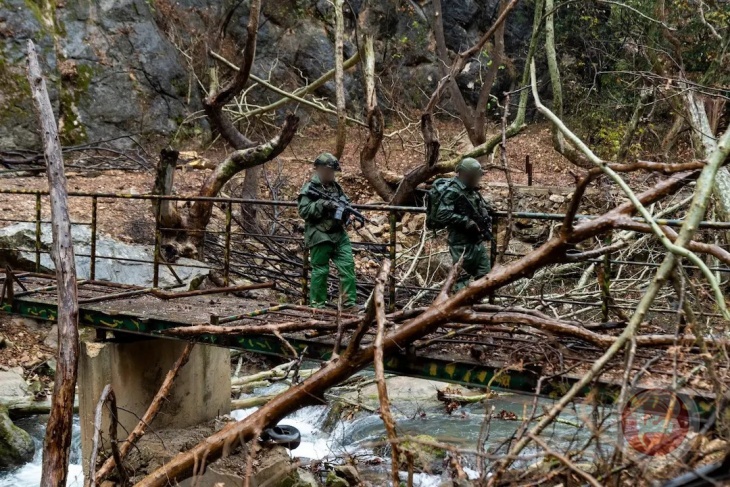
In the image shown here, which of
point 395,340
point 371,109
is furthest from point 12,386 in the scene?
point 395,340

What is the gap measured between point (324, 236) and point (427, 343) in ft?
7.62

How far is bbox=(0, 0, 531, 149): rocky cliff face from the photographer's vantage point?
733 inches

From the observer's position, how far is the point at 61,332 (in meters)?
5.64

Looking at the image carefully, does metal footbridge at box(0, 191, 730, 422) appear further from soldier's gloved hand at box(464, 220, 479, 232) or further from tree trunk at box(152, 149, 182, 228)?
tree trunk at box(152, 149, 182, 228)

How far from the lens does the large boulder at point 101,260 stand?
1095cm

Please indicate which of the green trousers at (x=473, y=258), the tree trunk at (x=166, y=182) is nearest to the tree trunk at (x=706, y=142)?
the green trousers at (x=473, y=258)

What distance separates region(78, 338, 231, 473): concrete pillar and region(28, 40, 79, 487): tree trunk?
4.56 ft

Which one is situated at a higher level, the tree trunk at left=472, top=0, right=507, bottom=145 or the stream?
the tree trunk at left=472, top=0, right=507, bottom=145

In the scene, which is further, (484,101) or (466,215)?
(484,101)

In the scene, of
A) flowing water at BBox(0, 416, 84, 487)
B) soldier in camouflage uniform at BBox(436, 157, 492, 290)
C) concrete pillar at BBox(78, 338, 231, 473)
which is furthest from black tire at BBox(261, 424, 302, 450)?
soldier in camouflage uniform at BBox(436, 157, 492, 290)

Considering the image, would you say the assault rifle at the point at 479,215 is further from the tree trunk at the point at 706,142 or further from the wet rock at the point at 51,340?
the wet rock at the point at 51,340

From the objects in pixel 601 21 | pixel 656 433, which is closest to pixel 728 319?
pixel 656 433

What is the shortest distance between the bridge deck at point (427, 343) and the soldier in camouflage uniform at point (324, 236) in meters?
0.48

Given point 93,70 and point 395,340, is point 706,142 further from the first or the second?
point 93,70
